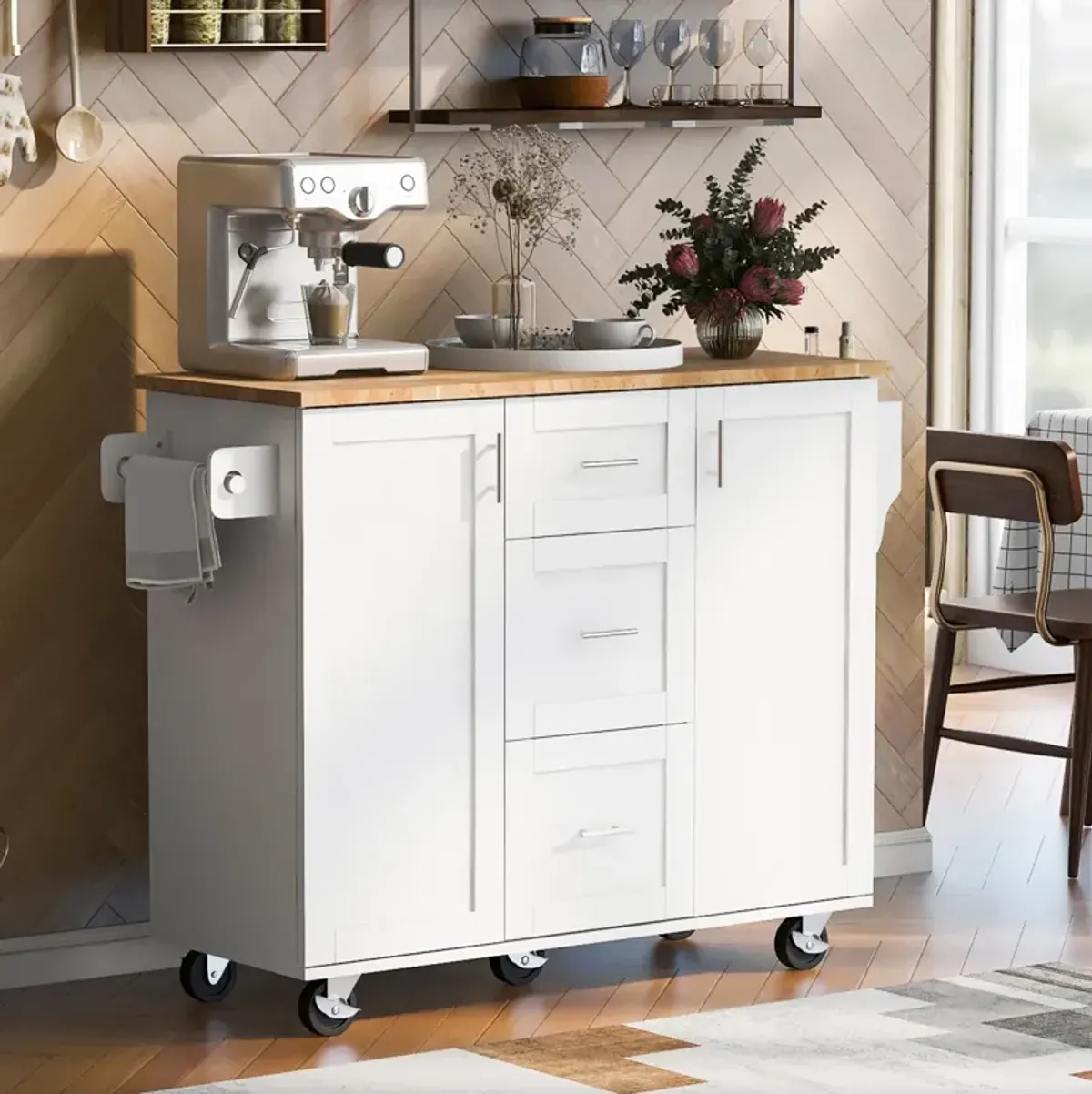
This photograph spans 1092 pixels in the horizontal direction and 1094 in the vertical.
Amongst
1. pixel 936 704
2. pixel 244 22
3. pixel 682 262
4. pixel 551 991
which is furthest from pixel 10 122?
pixel 936 704

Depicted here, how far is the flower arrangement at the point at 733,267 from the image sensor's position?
4461 mm

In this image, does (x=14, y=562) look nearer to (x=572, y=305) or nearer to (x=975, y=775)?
(x=572, y=305)

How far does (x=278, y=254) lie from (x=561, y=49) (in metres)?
0.71

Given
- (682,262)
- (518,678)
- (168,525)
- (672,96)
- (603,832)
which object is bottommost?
(603,832)

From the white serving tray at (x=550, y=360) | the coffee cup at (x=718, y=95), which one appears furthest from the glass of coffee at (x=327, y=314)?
the coffee cup at (x=718, y=95)

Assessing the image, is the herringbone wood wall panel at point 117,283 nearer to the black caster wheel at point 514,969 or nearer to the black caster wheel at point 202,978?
the black caster wheel at point 202,978

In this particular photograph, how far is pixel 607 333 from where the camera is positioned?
4336mm

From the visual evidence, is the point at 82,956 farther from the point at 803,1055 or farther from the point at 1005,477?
the point at 1005,477

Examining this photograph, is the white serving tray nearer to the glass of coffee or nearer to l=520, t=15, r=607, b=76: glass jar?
the glass of coffee

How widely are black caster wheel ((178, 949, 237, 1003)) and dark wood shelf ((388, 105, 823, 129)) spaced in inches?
58.8

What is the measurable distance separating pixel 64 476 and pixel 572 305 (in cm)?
102

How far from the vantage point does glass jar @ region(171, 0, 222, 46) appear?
4164 millimetres

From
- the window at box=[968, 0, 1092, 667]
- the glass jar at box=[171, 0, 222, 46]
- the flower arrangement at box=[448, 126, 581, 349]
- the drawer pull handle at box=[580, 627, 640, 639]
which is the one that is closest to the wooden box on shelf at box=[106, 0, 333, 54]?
the glass jar at box=[171, 0, 222, 46]

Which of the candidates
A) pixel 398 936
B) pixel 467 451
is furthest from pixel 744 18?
pixel 398 936
